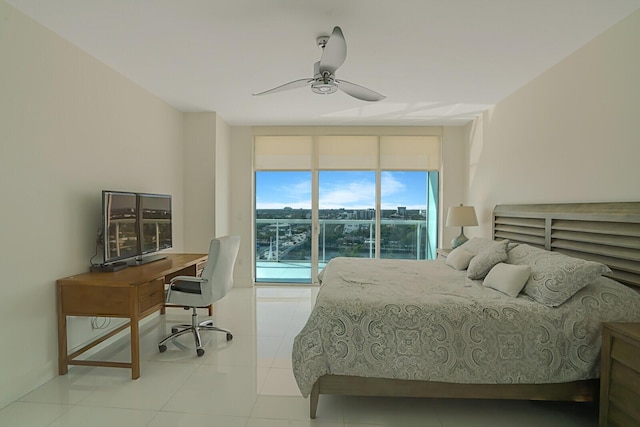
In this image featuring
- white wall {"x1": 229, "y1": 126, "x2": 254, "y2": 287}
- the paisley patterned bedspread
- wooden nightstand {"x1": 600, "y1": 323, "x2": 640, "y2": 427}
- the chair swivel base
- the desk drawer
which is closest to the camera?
wooden nightstand {"x1": 600, "y1": 323, "x2": 640, "y2": 427}

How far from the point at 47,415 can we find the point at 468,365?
2.65 m

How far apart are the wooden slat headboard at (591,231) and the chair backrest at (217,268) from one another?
9.70ft

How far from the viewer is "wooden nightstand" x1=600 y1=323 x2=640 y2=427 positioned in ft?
5.41

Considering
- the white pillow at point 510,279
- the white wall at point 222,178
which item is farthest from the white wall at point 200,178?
the white pillow at point 510,279

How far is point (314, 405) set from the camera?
2.08 metres

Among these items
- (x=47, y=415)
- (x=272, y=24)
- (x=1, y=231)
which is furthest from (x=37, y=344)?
(x=272, y=24)

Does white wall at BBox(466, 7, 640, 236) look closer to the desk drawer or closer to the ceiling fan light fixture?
the ceiling fan light fixture

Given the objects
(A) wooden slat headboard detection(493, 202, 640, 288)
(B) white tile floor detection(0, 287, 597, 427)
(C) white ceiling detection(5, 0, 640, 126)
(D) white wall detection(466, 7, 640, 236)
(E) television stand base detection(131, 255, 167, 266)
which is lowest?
(B) white tile floor detection(0, 287, 597, 427)

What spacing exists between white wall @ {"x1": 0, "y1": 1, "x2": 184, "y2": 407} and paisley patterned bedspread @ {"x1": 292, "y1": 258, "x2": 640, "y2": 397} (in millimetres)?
1938

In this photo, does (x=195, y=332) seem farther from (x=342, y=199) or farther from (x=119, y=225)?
(x=342, y=199)

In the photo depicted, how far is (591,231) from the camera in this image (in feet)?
8.25

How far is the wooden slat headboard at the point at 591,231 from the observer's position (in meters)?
2.21

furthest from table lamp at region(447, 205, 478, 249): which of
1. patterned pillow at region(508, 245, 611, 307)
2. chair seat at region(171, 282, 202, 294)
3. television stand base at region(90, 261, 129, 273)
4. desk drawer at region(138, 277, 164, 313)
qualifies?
television stand base at region(90, 261, 129, 273)

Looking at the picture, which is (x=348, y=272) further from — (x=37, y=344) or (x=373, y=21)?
(x=37, y=344)
